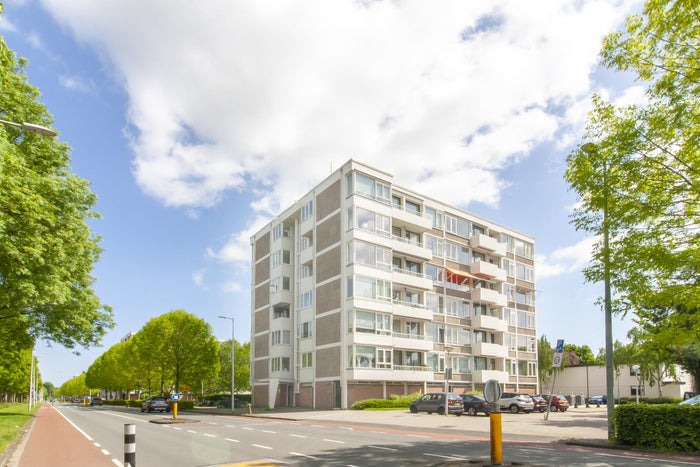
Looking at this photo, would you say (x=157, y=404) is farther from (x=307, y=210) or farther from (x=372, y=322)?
(x=307, y=210)

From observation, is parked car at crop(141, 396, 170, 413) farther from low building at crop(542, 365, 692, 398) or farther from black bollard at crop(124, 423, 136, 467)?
low building at crop(542, 365, 692, 398)

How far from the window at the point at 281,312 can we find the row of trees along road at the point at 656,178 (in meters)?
42.0

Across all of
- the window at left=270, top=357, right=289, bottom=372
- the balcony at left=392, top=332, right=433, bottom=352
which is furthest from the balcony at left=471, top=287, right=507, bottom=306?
the window at left=270, top=357, right=289, bottom=372

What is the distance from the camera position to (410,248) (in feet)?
163

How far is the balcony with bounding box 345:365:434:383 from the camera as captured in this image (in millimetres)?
43438

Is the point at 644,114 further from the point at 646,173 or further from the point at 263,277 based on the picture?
the point at 263,277

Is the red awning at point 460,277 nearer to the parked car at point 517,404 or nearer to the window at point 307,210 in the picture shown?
the window at point 307,210

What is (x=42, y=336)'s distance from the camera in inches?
1104

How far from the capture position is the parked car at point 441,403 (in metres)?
36.1

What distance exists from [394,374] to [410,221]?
1362cm

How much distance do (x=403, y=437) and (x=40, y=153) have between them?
59.0 ft

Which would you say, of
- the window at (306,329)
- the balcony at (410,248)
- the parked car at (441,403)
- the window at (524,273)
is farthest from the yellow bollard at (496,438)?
the window at (524,273)

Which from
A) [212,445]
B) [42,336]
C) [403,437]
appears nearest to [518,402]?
[403,437]

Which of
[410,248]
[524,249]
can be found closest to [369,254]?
[410,248]
